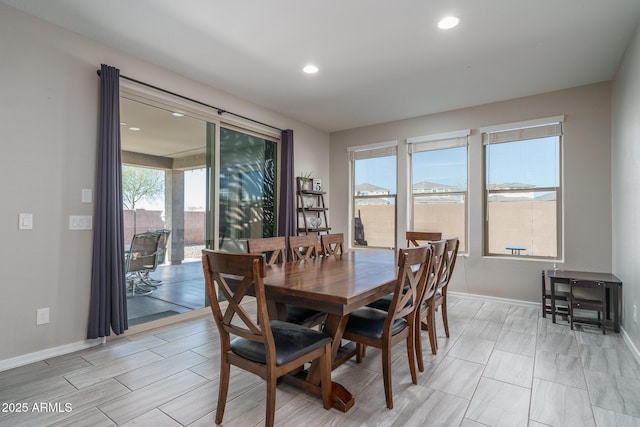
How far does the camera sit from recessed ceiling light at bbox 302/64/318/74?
3408mm

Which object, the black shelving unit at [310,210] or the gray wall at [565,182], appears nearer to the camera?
the gray wall at [565,182]

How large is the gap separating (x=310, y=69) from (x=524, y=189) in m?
Result: 3.27

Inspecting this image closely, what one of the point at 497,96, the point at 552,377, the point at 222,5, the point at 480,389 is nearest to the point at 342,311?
the point at 480,389

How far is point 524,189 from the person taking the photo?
→ 4305 millimetres

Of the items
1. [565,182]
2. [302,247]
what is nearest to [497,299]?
[565,182]

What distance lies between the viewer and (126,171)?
10.5 feet

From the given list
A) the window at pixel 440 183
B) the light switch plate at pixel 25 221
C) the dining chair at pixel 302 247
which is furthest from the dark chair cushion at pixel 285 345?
the window at pixel 440 183

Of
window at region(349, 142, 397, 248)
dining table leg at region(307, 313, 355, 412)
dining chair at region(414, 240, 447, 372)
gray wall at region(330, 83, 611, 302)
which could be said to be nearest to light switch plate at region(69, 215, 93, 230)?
dining table leg at region(307, 313, 355, 412)

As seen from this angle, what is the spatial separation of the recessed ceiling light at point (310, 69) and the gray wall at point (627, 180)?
2.85m

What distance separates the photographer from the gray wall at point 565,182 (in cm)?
376

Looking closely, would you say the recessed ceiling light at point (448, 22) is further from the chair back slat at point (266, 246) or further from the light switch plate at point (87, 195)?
the light switch plate at point (87, 195)

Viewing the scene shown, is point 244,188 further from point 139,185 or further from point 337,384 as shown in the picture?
point 337,384

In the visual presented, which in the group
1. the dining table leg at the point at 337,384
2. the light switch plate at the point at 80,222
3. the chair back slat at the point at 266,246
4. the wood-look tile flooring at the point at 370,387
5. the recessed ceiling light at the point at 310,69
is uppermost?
the recessed ceiling light at the point at 310,69

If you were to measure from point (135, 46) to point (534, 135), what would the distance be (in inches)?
189
